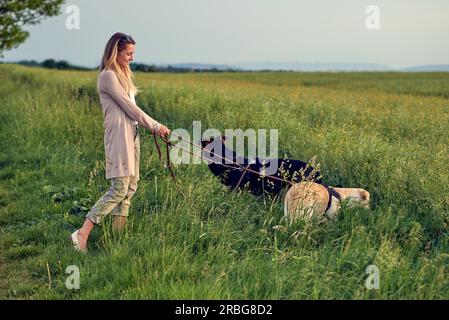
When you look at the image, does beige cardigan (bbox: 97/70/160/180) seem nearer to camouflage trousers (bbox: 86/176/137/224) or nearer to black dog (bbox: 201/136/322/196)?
camouflage trousers (bbox: 86/176/137/224)

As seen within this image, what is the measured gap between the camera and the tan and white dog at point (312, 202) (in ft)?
15.6

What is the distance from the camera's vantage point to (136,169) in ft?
16.0

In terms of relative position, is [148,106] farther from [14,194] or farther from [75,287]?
[75,287]

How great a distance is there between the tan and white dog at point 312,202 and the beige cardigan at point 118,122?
147 centimetres

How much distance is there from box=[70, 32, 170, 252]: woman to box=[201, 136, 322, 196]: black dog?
2.96ft

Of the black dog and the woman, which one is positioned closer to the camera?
the woman

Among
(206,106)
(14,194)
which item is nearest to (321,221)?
(14,194)

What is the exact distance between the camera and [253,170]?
546 cm

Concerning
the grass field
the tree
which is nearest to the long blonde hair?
the grass field

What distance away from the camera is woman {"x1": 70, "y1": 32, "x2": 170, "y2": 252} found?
4609mm

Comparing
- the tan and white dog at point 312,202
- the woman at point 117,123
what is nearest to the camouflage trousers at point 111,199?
the woman at point 117,123

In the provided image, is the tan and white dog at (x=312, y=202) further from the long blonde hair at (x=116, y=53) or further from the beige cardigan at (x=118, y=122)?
the long blonde hair at (x=116, y=53)

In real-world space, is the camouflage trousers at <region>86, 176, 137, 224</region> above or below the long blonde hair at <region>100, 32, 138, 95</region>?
below

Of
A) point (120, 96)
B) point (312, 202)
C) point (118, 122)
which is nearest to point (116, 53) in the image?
point (120, 96)
